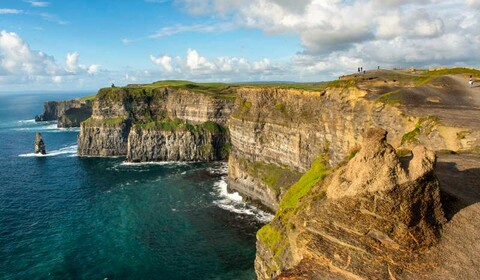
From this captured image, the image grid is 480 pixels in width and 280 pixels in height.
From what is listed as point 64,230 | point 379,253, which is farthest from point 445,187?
point 64,230

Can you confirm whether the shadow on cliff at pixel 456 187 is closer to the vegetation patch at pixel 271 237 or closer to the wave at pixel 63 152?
the vegetation patch at pixel 271 237

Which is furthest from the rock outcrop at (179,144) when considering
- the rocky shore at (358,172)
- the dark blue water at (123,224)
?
the rocky shore at (358,172)

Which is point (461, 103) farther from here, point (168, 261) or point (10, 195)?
point (10, 195)

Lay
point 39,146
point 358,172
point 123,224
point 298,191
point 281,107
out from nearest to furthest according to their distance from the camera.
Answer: point 358,172, point 298,191, point 123,224, point 281,107, point 39,146

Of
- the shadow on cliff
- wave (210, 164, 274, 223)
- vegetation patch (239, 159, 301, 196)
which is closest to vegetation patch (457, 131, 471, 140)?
the shadow on cliff

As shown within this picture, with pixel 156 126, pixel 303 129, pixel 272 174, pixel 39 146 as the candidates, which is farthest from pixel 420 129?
pixel 39 146

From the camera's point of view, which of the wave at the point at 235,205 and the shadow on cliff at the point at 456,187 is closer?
the shadow on cliff at the point at 456,187

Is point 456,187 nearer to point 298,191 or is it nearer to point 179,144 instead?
point 298,191
